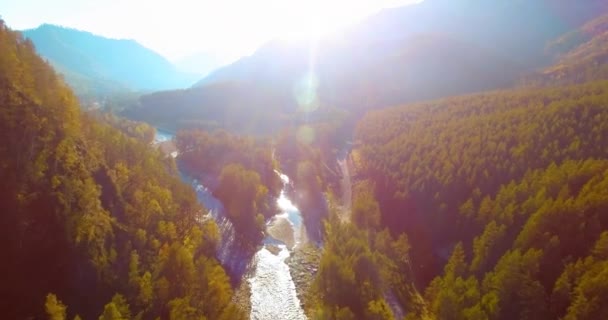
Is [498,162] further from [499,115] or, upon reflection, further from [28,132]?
[28,132]

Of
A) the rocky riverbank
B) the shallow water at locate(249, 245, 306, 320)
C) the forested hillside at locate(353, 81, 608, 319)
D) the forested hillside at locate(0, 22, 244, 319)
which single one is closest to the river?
the shallow water at locate(249, 245, 306, 320)

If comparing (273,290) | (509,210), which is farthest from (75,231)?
(509,210)

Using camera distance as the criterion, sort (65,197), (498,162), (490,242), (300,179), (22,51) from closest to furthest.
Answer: (65,197)
(490,242)
(22,51)
(498,162)
(300,179)

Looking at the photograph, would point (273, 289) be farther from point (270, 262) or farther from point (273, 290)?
point (270, 262)

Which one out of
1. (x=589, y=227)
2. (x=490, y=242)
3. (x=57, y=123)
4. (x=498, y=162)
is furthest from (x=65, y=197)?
(x=498, y=162)

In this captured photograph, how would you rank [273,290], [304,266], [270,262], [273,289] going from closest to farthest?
[273,290]
[273,289]
[304,266]
[270,262]

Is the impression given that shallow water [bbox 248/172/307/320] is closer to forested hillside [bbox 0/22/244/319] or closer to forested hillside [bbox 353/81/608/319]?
forested hillside [bbox 0/22/244/319]
